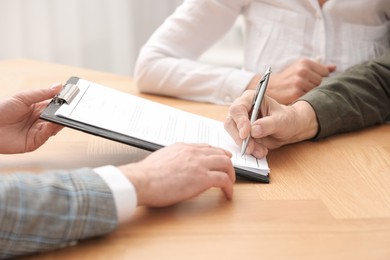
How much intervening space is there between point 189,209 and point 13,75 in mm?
986

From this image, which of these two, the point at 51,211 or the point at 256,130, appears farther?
the point at 256,130

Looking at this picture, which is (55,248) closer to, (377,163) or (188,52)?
(377,163)

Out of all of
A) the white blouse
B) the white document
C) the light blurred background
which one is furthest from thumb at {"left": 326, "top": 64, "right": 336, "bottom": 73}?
the light blurred background

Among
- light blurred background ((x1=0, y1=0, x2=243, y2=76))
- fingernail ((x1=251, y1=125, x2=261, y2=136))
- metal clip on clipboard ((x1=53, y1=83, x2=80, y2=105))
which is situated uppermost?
metal clip on clipboard ((x1=53, y1=83, x2=80, y2=105))

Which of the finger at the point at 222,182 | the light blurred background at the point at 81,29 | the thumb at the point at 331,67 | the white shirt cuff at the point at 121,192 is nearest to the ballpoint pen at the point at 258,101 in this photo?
the finger at the point at 222,182

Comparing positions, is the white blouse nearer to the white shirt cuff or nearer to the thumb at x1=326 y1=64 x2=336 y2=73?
the thumb at x1=326 y1=64 x2=336 y2=73

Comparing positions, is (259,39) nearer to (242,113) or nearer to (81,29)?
(242,113)

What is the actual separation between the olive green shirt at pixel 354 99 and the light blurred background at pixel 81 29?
42.5 inches

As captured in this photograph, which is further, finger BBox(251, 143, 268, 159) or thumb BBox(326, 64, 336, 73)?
thumb BBox(326, 64, 336, 73)

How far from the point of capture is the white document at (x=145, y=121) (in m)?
0.86

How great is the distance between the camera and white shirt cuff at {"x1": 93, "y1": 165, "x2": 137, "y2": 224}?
684mm

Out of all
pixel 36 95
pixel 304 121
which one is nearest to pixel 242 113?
pixel 304 121

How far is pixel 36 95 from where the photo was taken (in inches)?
38.8

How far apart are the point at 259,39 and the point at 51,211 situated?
87cm
